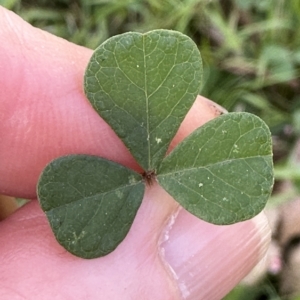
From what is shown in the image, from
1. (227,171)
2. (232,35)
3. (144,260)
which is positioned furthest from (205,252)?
(232,35)

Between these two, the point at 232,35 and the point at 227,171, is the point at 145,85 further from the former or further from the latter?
the point at 232,35

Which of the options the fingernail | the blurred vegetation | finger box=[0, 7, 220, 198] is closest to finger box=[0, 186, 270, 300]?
the fingernail

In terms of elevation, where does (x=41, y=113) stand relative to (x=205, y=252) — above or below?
above

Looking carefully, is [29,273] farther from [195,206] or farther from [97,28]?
[97,28]

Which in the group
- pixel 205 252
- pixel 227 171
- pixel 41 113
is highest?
pixel 227 171

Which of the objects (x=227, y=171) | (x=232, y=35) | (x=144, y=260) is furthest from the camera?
(x=232, y=35)

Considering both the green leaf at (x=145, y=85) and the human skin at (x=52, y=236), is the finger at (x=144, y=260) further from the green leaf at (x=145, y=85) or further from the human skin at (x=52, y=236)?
the green leaf at (x=145, y=85)

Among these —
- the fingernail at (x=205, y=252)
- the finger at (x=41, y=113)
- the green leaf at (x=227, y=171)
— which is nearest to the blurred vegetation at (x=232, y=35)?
the fingernail at (x=205, y=252)
